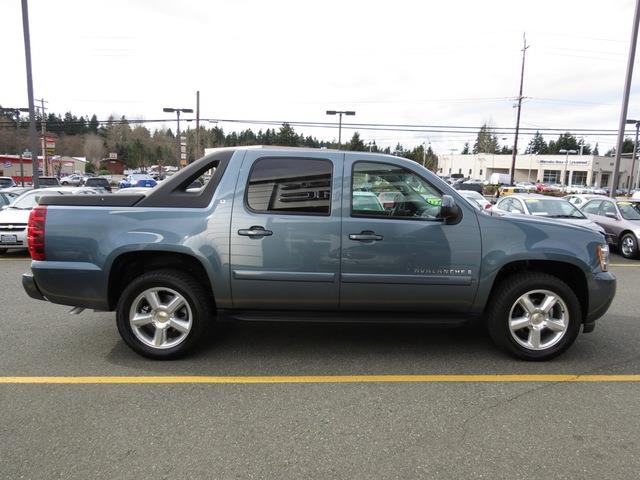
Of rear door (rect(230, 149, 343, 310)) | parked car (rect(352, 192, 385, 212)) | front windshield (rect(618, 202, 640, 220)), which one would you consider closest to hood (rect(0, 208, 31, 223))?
rear door (rect(230, 149, 343, 310))

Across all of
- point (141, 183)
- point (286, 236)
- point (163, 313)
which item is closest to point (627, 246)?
point (286, 236)

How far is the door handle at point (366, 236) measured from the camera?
4.02m

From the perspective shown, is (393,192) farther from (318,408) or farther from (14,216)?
(14,216)

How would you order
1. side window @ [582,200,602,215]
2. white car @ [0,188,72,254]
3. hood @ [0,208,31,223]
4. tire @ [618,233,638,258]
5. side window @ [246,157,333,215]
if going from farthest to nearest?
side window @ [582,200,602,215], tire @ [618,233,638,258], hood @ [0,208,31,223], white car @ [0,188,72,254], side window @ [246,157,333,215]

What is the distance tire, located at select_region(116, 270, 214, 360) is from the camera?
409 cm

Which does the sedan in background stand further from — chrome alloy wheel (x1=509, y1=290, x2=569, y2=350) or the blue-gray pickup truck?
chrome alloy wheel (x1=509, y1=290, x2=569, y2=350)

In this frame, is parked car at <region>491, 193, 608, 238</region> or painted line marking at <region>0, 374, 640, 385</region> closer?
painted line marking at <region>0, 374, 640, 385</region>

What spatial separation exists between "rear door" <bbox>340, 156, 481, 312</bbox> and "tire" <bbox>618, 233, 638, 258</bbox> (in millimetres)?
9344

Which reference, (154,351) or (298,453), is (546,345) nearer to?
(298,453)

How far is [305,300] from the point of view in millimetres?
4129

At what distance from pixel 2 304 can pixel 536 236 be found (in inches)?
252

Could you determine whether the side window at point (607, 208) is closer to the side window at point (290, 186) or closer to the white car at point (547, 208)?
the white car at point (547, 208)

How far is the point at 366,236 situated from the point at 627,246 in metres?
10.3

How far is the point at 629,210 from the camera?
12633 millimetres
